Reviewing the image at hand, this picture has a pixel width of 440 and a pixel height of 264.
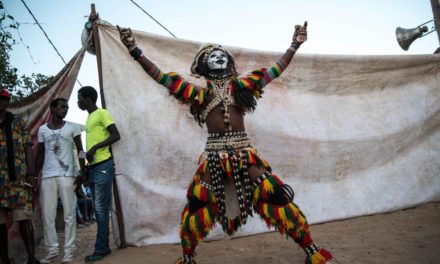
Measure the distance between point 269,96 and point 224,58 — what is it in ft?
5.51

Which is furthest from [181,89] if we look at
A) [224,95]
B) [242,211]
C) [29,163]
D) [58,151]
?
[29,163]

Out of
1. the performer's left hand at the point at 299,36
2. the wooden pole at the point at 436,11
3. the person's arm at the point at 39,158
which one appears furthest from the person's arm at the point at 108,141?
the wooden pole at the point at 436,11

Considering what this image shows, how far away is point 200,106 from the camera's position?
3121mm

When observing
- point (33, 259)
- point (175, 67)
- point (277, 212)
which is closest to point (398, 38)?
point (175, 67)

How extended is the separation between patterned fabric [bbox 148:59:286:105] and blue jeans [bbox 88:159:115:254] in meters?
1.38

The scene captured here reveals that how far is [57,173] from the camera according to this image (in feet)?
12.5

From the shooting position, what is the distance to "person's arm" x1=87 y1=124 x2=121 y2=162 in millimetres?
3760

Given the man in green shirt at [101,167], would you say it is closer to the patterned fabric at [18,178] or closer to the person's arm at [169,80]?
the patterned fabric at [18,178]

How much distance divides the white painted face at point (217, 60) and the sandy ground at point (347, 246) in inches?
74.4

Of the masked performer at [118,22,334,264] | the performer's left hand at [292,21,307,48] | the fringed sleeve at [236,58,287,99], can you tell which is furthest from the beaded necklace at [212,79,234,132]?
the performer's left hand at [292,21,307,48]

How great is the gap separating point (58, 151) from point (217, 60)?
2147mm

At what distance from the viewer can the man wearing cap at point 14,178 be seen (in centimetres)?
350

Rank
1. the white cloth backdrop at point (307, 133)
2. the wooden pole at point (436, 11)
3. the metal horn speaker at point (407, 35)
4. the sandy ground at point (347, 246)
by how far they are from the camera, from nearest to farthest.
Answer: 1. the sandy ground at point (347, 246)
2. the white cloth backdrop at point (307, 133)
3. the wooden pole at point (436, 11)
4. the metal horn speaker at point (407, 35)

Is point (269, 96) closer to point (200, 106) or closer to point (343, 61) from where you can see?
point (343, 61)
